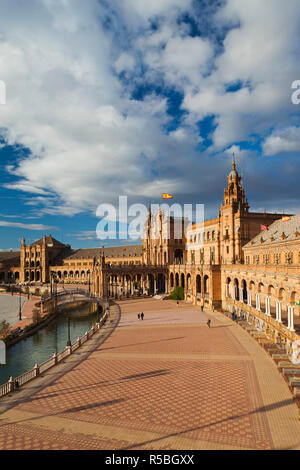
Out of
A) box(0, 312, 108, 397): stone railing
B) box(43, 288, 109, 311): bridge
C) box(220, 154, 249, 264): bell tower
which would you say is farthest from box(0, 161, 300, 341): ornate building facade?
box(0, 312, 108, 397): stone railing

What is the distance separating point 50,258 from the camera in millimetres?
130875

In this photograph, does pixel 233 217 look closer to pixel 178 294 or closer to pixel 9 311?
pixel 178 294

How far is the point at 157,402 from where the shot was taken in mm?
16703

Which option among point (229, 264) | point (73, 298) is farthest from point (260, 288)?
point (73, 298)

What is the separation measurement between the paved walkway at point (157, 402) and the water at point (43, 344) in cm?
846

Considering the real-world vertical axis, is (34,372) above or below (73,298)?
above

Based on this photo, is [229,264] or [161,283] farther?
[161,283]

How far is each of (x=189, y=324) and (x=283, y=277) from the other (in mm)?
15180

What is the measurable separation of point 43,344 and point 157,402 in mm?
28398

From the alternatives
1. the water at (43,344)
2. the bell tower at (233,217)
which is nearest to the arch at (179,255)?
the bell tower at (233,217)

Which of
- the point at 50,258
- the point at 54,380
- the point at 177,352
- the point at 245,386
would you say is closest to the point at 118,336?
the point at 177,352

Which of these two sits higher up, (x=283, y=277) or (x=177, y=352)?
(x=283, y=277)

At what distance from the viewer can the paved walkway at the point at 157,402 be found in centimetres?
1317
